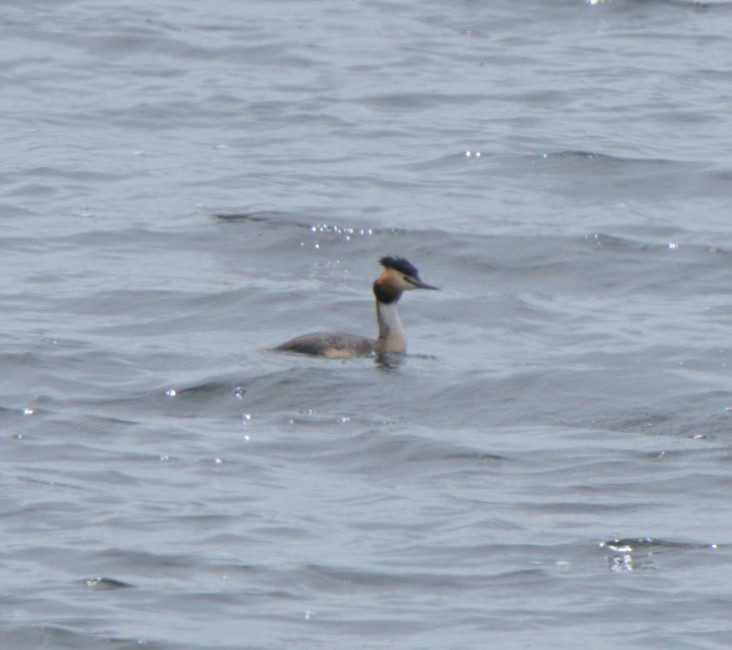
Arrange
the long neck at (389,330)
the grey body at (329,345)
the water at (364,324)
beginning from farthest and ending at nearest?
the long neck at (389,330) < the grey body at (329,345) < the water at (364,324)

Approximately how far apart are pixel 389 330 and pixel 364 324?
113 centimetres

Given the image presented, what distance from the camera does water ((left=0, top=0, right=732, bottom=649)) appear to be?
353 inches

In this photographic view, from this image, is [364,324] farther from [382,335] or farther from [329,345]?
[329,345]

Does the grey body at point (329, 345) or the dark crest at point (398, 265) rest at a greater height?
the dark crest at point (398, 265)

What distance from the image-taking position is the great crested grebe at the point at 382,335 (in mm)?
13727

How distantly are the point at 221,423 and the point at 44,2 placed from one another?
17659 millimetres

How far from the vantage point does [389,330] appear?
1429 cm

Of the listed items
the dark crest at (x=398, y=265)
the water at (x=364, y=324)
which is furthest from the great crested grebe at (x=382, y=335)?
the water at (x=364, y=324)

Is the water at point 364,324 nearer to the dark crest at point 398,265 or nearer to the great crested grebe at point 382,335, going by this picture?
the great crested grebe at point 382,335

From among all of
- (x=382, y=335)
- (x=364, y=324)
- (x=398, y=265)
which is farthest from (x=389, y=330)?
(x=364, y=324)

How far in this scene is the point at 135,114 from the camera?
22.3 m

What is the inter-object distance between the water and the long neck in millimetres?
194

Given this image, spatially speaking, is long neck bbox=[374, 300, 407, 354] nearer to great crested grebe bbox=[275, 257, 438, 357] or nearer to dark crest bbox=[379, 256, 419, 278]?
great crested grebe bbox=[275, 257, 438, 357]

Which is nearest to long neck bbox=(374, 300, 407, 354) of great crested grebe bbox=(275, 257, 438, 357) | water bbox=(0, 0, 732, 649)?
great crested grebe bbox=(275, 257, 438, 357)
